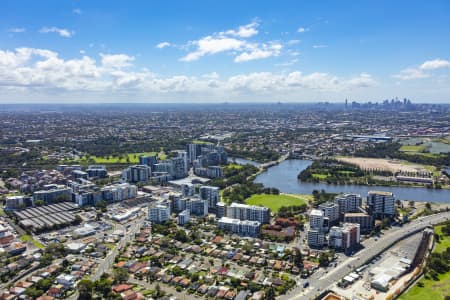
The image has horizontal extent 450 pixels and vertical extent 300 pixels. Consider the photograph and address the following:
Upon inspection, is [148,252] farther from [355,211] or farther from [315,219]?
[355,211]

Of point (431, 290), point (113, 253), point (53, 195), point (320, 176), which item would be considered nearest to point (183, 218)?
point (113, 253)

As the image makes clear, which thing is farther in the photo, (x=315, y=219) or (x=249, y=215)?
(x=249, y=215)

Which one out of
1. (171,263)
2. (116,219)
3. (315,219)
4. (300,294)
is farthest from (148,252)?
(315,219)

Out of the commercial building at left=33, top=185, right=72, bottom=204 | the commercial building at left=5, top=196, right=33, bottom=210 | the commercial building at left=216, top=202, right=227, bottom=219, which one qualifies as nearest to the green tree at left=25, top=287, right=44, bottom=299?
the commercial building at left=216, top=202, right=227, bottom=219

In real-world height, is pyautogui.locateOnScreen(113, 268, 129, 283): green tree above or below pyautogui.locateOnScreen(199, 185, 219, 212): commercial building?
below

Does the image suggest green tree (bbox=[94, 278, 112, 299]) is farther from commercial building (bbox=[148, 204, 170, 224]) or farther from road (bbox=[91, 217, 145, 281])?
commercial building (bbox=[148, 204, 170, 224])
